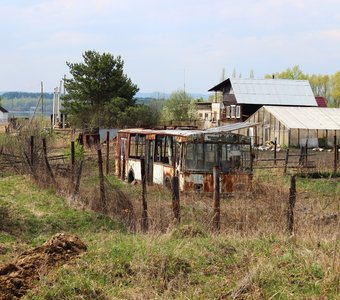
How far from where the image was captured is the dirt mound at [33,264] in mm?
6992

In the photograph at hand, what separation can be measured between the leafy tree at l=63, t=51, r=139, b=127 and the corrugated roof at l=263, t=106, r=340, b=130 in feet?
45.8

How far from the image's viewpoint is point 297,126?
48.8 meters

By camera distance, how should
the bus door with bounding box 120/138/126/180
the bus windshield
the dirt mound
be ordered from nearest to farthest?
1. the dirt mound
2. the bus windshield
3. the bus door with bounding box 120/138/126/180

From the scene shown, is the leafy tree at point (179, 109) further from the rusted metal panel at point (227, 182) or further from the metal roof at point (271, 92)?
the rusted metal panel at point (227, 182)

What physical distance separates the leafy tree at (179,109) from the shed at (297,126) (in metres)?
22.5

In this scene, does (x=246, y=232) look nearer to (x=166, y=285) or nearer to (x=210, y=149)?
(x=166, y=285)

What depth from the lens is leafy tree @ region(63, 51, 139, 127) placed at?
183 feet

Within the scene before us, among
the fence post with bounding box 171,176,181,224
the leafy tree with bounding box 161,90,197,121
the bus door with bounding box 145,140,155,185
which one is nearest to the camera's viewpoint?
the fence post with bounding box 171,176,181,224

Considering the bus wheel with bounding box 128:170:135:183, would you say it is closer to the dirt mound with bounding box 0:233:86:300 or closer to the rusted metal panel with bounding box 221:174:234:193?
the rusted metal panel with bounding box 221:174:234:193

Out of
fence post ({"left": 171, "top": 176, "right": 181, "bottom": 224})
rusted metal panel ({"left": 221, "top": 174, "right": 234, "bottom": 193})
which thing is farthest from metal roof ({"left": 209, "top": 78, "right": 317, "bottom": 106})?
fence post ({"left": 171, "top": 176, "right": 181, "bottom": 224})

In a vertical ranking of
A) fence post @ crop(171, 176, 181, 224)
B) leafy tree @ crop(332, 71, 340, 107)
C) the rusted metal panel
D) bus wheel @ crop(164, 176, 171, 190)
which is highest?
leafy tree @ crop(332, 71, 340, 107)

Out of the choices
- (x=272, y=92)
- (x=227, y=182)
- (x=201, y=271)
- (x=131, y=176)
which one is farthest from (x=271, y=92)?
(x=201, y=271)

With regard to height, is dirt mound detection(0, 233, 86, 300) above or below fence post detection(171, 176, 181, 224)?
below

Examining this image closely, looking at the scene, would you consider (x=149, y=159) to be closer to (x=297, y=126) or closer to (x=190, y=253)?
(x=190, y=253)
